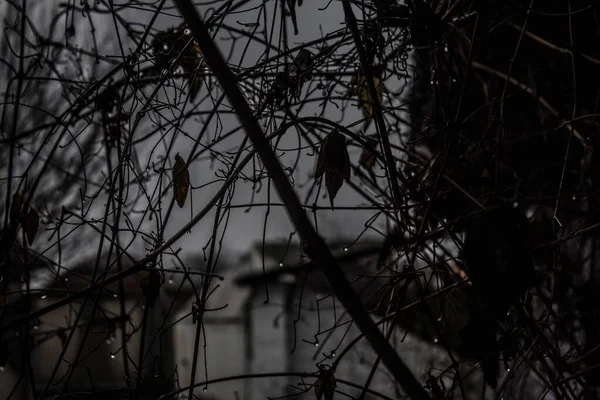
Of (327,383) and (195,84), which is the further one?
(195,84)

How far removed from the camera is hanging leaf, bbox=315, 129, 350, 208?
0.74 metres

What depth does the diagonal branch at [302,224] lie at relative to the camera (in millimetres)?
548

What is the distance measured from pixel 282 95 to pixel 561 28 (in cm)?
61

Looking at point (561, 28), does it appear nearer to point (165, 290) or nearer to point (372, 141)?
point (372, 141)

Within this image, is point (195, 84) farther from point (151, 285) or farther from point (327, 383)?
point (327, 383)

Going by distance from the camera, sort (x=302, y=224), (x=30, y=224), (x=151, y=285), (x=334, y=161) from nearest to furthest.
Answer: (x=302, y=224)
(x=334, y=161)
(x=151, y=285)
(x=30, y=224)

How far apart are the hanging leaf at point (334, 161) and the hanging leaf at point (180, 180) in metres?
0.17

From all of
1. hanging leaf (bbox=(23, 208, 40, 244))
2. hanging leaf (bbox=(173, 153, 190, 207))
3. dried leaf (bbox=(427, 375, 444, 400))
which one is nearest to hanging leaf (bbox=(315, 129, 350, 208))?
hanging leaf (bbox=(173, 153, 190, 207))

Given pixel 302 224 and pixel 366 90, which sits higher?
pixel 366 90

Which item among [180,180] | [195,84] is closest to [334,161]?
[180,180]

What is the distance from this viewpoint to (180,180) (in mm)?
815

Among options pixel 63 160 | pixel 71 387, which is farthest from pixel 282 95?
pixel 63 160

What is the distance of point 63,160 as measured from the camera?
172 cm

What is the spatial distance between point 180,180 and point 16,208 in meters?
0.27
